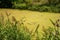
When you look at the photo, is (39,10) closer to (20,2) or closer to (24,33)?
(20,2)

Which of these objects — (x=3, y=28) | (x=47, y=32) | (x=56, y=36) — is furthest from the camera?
(x=3, y=28)

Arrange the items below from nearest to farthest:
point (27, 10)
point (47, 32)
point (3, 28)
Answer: point (47, 32)
point (3, 28)
point (27, 10)

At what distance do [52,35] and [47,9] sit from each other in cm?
459

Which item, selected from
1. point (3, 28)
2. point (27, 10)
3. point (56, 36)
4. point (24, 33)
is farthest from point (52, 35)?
point (27, 10)

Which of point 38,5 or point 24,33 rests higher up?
point 24,33

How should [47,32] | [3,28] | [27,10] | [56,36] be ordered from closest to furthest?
[56,36]
[47,32]
[3,28]
[27,10]

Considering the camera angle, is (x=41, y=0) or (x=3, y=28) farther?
(x=41, y=0)

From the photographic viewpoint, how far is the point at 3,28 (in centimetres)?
382

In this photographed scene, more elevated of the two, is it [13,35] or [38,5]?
[13,35]

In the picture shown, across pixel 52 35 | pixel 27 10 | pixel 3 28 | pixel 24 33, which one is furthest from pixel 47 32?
pixel 27 10

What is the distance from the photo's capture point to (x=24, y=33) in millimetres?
3850

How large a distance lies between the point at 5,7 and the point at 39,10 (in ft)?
3.87

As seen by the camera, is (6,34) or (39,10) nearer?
(6,34)

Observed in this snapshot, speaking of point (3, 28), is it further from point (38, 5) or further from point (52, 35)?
point (38, 5)
